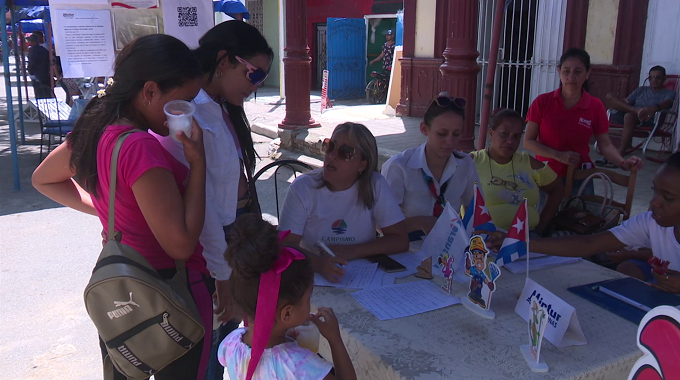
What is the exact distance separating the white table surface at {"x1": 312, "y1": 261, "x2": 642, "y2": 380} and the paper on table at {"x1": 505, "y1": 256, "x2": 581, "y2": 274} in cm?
24

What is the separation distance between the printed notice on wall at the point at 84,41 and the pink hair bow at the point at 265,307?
3.24 m

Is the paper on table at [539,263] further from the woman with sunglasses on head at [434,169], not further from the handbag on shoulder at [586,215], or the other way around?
the handbag on shoulder at [586,215]

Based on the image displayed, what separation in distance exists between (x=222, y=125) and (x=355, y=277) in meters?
0.74

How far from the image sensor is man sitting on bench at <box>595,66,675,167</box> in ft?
20.3

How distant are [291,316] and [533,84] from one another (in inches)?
300

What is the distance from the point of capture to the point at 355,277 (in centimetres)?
203

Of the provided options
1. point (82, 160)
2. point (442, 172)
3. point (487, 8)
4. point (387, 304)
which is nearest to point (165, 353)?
point (82, 160)

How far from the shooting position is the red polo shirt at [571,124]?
3.42m

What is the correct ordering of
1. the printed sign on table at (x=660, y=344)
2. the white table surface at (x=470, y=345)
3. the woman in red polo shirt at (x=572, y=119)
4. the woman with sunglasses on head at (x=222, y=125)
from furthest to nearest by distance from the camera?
the woman in red polo shirt at (x=572, y=119)
the woman with sunglasses on head at (x=222, y=125)
the white table surface at (x=470, y=345)
the printed sign on table at (x=660, y=344)

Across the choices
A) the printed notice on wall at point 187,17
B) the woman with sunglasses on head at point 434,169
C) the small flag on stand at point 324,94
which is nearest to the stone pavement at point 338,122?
the small flag on stand at point 324,94

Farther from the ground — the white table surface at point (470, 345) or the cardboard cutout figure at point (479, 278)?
the cardboard cutout figure at point (479, 278)

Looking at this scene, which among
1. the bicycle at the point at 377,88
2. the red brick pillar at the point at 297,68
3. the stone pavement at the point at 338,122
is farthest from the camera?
the bicycle at the point at 377,88

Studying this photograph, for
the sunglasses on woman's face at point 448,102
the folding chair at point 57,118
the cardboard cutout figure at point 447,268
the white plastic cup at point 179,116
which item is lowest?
the folding chair at point 57,118

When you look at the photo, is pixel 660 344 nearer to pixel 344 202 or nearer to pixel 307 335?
pixel 307 335
